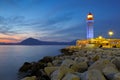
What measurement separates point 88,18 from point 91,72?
179 feet

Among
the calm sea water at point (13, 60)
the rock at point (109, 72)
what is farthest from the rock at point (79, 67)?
the calm sea water at point (13, 60)

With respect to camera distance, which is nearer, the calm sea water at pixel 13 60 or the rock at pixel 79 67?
the rock at pixel 79 67

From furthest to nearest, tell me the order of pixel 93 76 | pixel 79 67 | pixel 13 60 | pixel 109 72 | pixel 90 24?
pixel 90 24
pixel 13 60
pixel 79 67
pixel 109 72
pixel 93 76

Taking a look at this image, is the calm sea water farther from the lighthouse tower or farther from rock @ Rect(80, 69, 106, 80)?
rock @ Rect(80, 69, 106, 80)

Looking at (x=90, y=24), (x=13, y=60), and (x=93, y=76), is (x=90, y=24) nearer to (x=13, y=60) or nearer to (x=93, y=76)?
(x=13, y=60)

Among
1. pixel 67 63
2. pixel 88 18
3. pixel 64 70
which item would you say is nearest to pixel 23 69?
pixel 67 63

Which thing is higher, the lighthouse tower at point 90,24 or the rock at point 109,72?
the lighthouse tower at point 90,24

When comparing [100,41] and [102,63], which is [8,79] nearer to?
[102,63]

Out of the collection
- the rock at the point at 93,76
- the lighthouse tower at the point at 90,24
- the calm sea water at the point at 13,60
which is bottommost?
the calm sea water at the point at 13,60

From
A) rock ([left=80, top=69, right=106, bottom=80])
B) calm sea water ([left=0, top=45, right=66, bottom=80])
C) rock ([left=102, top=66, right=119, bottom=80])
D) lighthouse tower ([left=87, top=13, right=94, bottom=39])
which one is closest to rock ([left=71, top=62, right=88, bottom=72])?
rock ([left=102, top=66, right=119, bottom=80])

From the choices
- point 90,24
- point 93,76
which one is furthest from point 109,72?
point 90,24

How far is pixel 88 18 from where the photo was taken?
61.4 metres

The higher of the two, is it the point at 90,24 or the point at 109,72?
the point at 90,24

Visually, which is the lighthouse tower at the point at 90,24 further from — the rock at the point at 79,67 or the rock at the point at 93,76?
the rock at the point at 93,76
